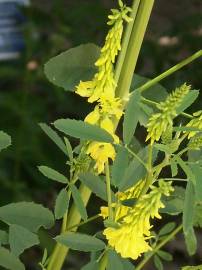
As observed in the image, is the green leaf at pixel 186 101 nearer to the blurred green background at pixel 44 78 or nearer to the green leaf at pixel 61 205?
the green leaf at pixel 61 205

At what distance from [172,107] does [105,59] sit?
82mm

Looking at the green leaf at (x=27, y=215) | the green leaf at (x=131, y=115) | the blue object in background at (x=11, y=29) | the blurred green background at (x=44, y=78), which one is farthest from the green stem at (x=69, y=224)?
the blue object in background at (x=11, y=29)

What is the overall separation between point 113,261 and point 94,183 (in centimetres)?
8

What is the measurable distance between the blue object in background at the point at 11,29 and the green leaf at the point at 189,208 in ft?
5.56

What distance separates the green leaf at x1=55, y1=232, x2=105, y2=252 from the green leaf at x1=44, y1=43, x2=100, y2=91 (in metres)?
0.17

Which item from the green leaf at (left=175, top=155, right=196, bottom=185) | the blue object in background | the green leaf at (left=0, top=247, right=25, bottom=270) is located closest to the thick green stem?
the green leaf at (left=175, top=155, right=196, bottom=185)

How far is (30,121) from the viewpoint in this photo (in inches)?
74.2

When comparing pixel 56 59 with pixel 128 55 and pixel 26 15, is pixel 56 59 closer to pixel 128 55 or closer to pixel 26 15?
pixel 128 55

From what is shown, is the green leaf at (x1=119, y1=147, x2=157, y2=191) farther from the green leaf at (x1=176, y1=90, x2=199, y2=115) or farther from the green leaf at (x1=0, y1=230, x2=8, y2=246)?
the green leaf at (x1=0, y1=230, x2=8, y2=246)

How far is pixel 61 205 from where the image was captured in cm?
70

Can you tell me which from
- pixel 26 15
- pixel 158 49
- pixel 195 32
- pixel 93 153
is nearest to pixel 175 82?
pixel 158 49

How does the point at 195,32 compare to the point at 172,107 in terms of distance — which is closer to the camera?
the point at 172,107

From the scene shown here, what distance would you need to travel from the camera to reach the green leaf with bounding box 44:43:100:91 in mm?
753

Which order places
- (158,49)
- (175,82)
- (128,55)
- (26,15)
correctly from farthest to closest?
(26,15) < (158,49) < (175,82) < (128,55)
